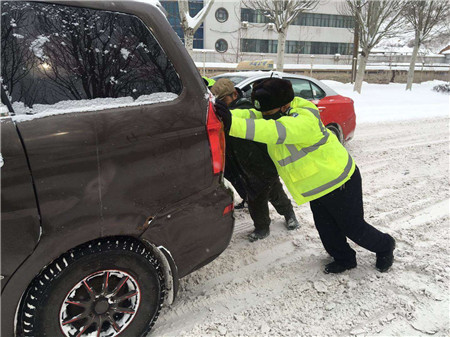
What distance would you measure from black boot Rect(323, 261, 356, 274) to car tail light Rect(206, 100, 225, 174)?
136 centimetres

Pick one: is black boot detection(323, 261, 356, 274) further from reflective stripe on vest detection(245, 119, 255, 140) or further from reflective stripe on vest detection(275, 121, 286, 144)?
reflective stripe on vest detection(245, 119, 255, 140)

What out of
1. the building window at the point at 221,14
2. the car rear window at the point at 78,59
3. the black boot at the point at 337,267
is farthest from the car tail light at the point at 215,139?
the building window at the point at 221,14

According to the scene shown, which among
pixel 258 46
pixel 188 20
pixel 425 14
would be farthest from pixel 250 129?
pixel 258 46

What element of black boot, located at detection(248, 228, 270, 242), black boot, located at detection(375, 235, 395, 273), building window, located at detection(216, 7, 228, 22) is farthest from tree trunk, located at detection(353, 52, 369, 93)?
building window, located at detection(216, 7, 228, 22)

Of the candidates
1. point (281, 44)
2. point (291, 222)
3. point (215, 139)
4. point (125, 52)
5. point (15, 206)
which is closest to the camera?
point (15, 206)

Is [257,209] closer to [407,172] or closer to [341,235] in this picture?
[341,235]

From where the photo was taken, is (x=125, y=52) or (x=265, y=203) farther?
(x=265, y=203)

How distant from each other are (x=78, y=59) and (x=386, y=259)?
2620 mm

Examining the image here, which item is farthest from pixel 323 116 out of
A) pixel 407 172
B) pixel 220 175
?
pixel 220 175

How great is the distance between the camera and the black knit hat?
92.9 inches

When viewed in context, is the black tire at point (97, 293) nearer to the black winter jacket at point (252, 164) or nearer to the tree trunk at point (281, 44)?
the black winter jacket at point (252, 164)

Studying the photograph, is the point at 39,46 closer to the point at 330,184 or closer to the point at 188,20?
the point at 330,184

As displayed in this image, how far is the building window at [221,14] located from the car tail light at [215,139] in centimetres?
4355

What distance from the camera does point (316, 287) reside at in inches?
103
